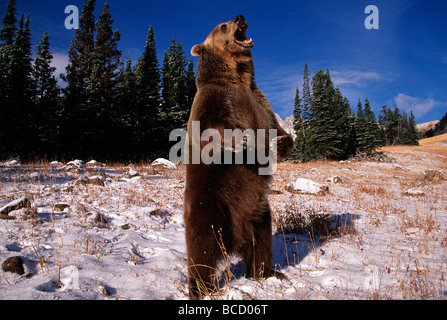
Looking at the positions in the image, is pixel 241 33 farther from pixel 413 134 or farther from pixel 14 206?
pixel 413 134

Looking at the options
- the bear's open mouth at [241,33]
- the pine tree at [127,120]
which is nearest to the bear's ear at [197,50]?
the bear's open mouth at [241,33]

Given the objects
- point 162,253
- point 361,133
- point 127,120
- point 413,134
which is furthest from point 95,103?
point 413,134

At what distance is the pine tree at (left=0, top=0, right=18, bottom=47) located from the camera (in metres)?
33.8

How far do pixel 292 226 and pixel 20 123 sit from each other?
99.9 feet

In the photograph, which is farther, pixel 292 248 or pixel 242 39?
pixel 292 248

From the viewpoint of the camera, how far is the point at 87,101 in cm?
2512

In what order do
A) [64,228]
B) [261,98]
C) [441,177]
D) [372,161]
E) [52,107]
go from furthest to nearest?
[372,161] < [52,107] < [441,177] < [64,228] < [261,98]

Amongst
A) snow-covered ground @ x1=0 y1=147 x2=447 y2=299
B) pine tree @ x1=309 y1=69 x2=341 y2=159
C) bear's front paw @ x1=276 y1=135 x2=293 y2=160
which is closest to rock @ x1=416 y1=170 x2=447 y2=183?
snow-covered ground @ x1=0 y1=147 x2=447 y2=299

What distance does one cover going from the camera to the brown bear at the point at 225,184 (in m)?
2.62

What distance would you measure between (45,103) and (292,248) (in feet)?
107

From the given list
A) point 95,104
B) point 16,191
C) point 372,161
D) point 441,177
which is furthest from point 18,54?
point 372,161

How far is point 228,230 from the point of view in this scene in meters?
2.71

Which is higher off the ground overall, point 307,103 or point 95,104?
point 307,103
